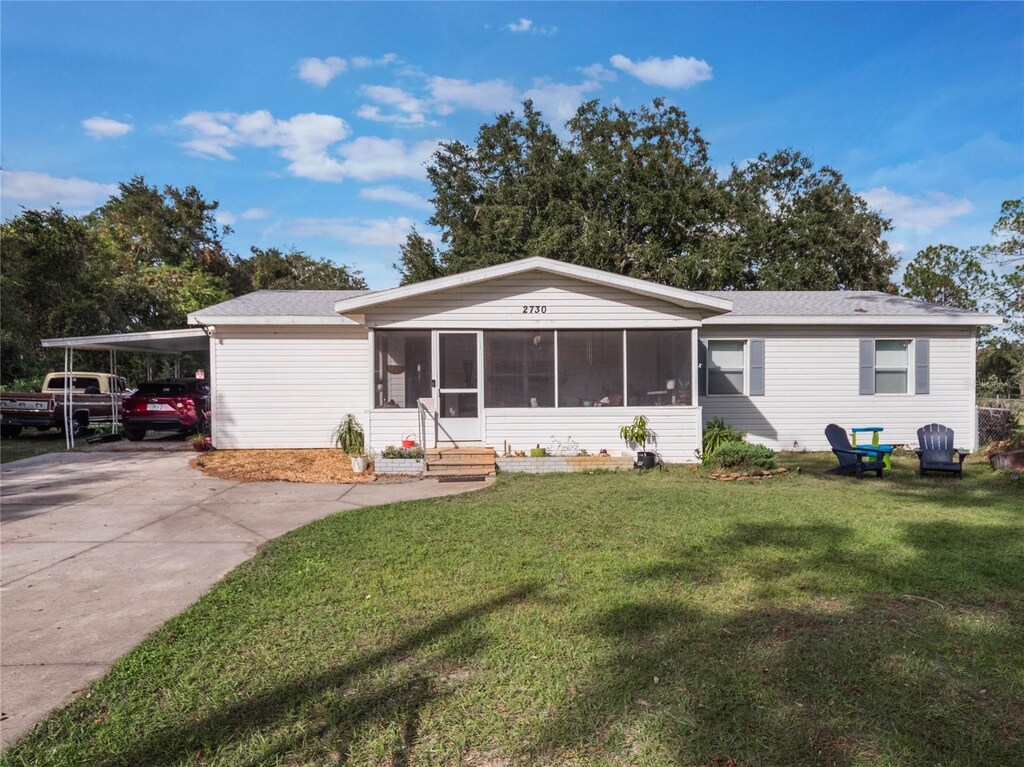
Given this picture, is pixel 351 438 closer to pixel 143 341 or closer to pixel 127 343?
pixel 143 341

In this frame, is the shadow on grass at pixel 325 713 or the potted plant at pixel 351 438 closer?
the shadow on grass at pixel 325 713

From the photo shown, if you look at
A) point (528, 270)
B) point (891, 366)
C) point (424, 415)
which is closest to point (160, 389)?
point (424, 415)

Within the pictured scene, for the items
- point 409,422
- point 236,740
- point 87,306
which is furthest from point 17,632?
point 87,306

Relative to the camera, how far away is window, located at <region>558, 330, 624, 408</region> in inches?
418

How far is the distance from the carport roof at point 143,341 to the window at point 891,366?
14.3 meters

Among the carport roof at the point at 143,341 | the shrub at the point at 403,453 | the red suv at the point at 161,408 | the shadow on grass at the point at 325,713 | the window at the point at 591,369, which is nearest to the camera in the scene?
the shadow on grass at the point at 325,713

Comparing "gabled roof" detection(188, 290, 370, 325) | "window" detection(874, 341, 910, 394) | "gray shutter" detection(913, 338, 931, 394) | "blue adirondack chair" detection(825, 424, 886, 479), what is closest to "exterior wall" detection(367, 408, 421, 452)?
"gabled roof" detection(188, 290, 370, 325)

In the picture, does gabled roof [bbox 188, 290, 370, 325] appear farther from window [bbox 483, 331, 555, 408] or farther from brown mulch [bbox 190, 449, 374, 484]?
window [bbox 483, 331, 555, 408]

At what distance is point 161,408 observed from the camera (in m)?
13.3

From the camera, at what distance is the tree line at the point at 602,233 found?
2089 centimetres

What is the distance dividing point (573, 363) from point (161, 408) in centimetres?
956

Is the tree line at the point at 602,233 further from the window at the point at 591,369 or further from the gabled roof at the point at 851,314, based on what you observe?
the window at the point at 591,369

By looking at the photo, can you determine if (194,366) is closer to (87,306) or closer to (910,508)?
(87,306)

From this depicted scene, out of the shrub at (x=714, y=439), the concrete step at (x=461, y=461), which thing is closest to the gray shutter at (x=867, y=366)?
the shrub at (x=714, y=439)
